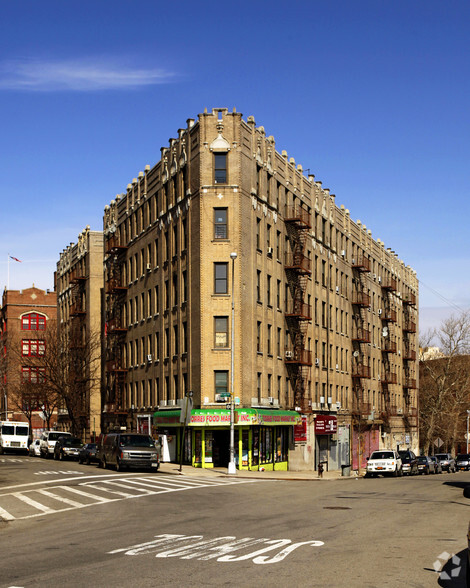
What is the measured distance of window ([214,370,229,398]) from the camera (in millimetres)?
49656

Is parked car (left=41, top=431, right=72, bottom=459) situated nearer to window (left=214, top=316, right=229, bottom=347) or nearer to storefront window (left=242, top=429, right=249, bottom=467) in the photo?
storefront window (left=242, top=429, right=249, bottom=467)

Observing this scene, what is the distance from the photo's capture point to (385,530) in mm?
17453

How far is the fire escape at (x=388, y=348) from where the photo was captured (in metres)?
86.6

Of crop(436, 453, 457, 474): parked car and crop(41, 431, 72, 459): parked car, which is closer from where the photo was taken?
crop(41, 431, 72, 459): parked car

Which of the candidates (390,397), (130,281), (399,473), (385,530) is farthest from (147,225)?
(385,530)

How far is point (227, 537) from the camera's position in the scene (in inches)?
643

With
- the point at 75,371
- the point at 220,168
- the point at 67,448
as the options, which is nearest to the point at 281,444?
the point at 67,448

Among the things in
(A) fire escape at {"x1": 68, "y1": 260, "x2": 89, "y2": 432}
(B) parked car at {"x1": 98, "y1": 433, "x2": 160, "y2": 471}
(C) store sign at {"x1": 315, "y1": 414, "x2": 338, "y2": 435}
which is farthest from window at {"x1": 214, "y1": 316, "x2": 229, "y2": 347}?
(A) fire escape at {"x1": 68, "y1": 260, "x2": 89, "y2": 432}

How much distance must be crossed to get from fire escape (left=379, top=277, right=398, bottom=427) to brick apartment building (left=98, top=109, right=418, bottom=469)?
684cm

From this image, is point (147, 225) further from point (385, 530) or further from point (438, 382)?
point (438, 382)

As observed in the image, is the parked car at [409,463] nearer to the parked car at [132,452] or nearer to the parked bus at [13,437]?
the parked car at [132,452]

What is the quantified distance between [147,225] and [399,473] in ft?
86.5

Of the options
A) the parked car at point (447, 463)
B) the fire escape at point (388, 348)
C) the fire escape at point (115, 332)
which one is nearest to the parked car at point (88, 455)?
the fire escape at point (115, 332)

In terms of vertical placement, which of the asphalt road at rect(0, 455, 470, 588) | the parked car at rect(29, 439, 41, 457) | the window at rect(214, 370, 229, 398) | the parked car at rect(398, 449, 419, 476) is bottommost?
the parked car at rect(398, 449, 419, 476)
